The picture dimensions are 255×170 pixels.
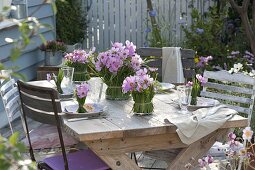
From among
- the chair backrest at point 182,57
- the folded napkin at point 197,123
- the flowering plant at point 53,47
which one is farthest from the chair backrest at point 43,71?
the folded napkin at point 197,123

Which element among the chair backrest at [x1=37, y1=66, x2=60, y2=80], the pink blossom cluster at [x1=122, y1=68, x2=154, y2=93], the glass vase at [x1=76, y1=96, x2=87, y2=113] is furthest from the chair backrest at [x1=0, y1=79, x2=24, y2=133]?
the chair backrest at [x1=37, y1=66, x2=60, y2=80]

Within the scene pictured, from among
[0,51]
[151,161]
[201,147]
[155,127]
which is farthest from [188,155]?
[0,51]

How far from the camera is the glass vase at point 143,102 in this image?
3.35 metres

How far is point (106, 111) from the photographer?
134 inches

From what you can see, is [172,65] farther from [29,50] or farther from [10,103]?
[29,50]

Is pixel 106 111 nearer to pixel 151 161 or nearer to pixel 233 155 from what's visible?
pixel 233 155

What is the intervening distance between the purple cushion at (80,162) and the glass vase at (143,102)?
386 millimetres

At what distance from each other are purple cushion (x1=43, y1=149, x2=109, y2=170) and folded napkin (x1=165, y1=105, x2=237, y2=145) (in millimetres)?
509

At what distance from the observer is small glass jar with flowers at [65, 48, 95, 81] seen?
4156mm

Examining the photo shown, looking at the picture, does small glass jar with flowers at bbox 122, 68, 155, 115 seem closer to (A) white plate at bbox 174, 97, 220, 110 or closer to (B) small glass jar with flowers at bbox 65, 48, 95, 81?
(A) white plate at bbox 174, 97, 220, 110

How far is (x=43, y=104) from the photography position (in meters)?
3.13

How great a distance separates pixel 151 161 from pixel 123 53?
1.49 metres

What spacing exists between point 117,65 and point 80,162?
0.67m

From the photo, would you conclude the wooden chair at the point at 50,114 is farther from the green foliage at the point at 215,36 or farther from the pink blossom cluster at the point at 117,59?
the green foliage at the point at 215,36
